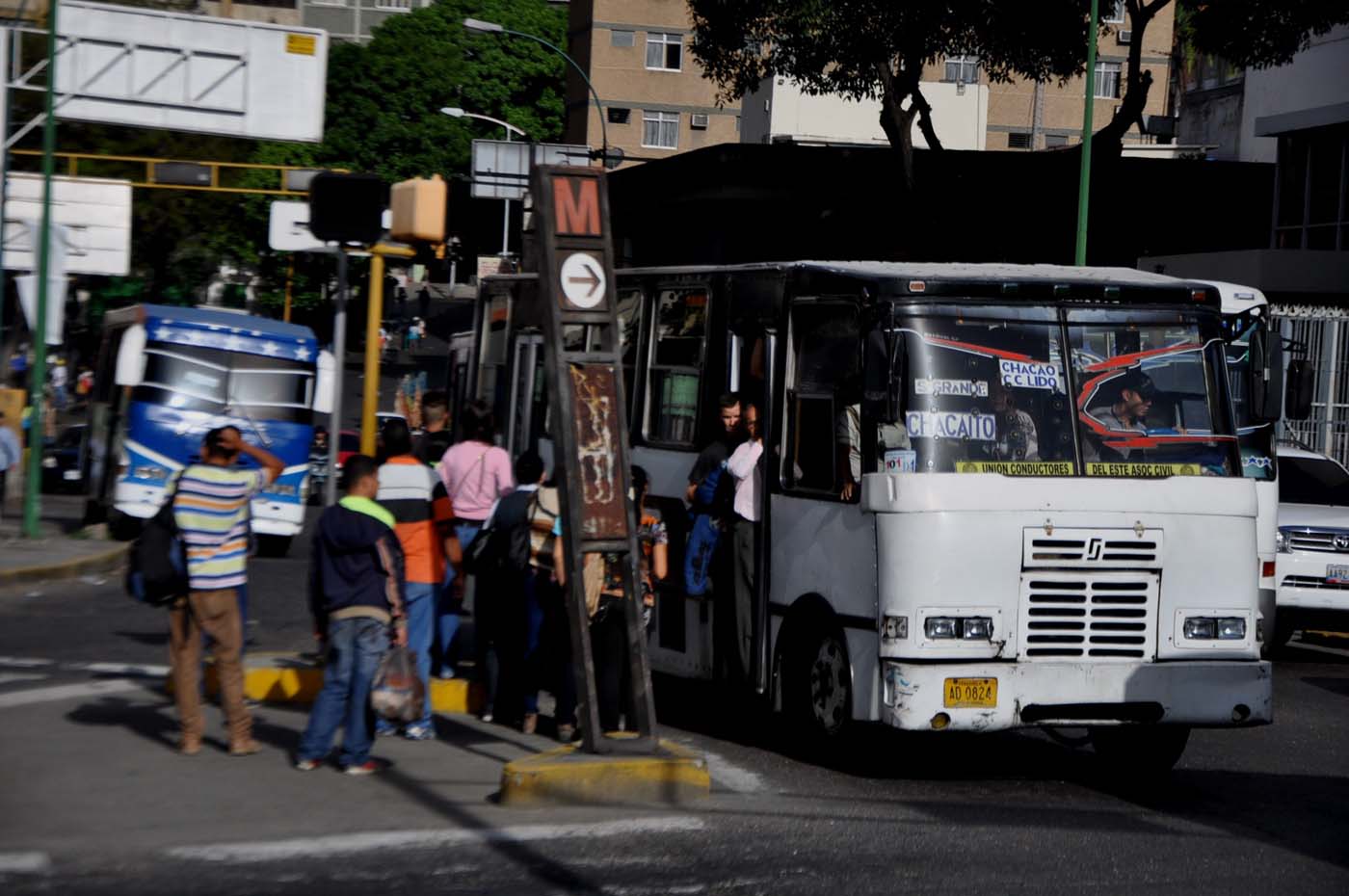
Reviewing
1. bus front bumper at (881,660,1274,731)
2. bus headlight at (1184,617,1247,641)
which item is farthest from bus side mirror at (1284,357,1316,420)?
bus front bumper at (881,660,1274,731)

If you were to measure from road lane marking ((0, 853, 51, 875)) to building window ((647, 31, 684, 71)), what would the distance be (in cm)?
6949

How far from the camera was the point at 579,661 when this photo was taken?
948 centimetres

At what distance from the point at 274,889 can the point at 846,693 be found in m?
3.72

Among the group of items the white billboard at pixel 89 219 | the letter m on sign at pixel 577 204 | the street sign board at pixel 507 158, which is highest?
the street sign board at pixel 507 158

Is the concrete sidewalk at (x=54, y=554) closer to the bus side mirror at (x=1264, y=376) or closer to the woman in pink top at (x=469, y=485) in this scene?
the woman in pink top at (x=469, y=485)

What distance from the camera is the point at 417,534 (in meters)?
10.9

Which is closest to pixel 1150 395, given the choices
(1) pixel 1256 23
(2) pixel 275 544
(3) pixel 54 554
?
(3) pixel 54 554

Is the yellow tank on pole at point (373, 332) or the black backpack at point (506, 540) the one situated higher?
the yellow tank on pole at point (373, 332)

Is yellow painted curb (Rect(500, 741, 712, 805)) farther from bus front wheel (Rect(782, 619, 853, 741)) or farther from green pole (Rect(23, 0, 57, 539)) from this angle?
green pole (Rect(23, 0, 57, 539))

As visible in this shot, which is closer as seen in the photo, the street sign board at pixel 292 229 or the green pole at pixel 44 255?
the street sign board at pixel 292 229

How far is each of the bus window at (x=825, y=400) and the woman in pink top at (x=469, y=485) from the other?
7.74ft

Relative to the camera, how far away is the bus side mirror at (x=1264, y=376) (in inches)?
444

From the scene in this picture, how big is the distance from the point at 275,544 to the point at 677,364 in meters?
13.3

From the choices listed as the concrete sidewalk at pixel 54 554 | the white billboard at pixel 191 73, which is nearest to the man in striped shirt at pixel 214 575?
the concrete sidewalk at pixel 54 554
